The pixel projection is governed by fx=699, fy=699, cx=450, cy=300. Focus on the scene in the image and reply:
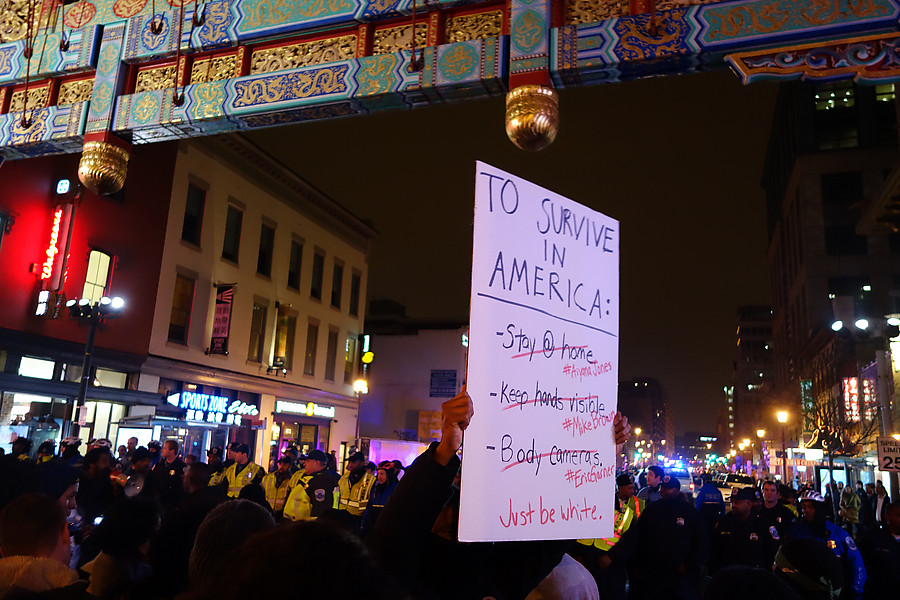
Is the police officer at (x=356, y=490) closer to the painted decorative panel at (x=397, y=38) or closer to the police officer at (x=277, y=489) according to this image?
the police officer at (x=277, y=489)

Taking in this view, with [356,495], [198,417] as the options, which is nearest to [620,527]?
[356,495]

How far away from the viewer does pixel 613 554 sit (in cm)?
835

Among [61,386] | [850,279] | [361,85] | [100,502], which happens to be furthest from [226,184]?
[850,279]

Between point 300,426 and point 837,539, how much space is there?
2709 centimetres

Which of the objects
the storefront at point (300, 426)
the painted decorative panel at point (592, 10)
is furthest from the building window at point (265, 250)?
the painted decorative panel at point (592, 10)

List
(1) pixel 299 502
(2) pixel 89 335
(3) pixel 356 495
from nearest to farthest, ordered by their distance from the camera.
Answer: (1) pixel 299 502 < (3) pixel 356 495 < (2) pixel 89 335

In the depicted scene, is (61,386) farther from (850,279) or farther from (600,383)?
(850,279)

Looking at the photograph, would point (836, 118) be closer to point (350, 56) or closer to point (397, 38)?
point (397, 38)

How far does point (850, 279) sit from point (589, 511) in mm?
75225

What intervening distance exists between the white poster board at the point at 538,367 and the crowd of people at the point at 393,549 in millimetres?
163

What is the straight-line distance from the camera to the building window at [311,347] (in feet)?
Answer: 111

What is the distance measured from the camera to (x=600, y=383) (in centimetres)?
347

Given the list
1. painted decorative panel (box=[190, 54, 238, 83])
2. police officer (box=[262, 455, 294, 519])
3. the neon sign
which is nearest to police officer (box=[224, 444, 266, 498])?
police officer (box=[262, 455, 294, 519])

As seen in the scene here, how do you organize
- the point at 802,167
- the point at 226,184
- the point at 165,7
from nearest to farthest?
the point at 165,7, the point at 226,184, the point at 802,167
